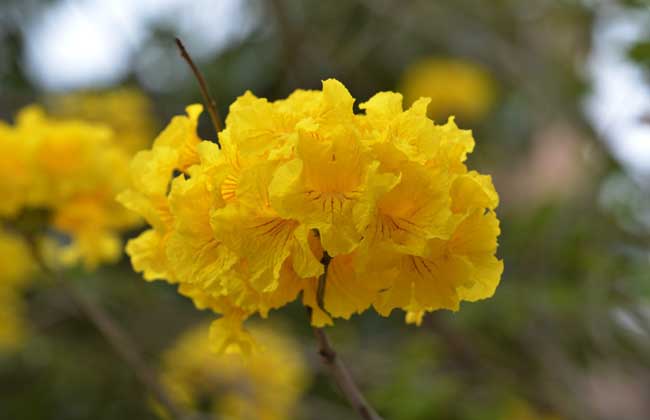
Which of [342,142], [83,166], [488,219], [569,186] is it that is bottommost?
[569,186]

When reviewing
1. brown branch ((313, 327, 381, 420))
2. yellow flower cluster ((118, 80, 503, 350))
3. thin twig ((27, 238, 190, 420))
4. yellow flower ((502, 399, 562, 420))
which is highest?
yellow flower cluster ((118, 80, 503, 350))

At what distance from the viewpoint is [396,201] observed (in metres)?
0.68

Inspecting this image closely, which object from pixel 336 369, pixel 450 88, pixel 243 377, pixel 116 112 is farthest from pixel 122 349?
pixel 450 88

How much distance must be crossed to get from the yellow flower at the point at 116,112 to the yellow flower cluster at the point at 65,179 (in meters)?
1.11

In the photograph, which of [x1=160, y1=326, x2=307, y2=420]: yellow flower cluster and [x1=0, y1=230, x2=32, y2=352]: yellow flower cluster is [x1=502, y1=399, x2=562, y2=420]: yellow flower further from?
[x1=0, y1=230, x2=32, y2=352]: yellow flower cluster

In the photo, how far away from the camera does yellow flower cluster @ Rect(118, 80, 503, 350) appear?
26.0 inches

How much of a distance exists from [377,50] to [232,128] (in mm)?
2509

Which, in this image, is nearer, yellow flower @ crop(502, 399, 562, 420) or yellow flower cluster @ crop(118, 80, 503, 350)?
yellow flower cluster @ crop(118, 80, 503, 350)

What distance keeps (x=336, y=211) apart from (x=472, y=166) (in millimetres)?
1767

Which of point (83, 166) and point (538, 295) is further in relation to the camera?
point (538, 295)

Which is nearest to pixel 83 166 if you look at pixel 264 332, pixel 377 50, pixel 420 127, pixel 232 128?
pixel 232 128

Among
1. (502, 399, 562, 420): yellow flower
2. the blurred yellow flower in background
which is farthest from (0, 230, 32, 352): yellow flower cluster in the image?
the blurred yellow flower in background

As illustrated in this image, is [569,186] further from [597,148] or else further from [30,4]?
[30,4]

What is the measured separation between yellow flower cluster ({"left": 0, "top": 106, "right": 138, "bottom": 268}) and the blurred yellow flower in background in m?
1.72
